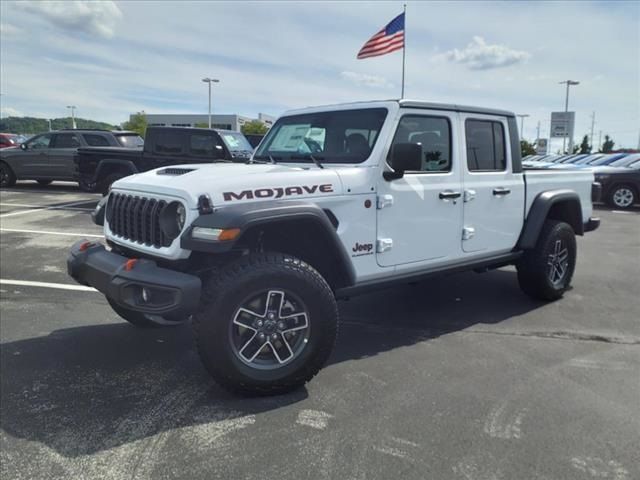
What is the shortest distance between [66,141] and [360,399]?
46.0 ft

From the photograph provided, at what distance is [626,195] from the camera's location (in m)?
13.6

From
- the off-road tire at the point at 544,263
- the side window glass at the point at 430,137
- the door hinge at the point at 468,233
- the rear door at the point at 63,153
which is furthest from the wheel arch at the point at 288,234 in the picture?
the rear door at the point at 63,153

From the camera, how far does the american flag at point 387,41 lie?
12.7 meters

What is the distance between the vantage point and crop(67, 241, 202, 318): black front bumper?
9.51 feet

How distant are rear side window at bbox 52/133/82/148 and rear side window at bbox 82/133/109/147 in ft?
1.73

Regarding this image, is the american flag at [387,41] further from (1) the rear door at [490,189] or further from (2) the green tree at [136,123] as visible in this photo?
(2) the green tree at [136,123]

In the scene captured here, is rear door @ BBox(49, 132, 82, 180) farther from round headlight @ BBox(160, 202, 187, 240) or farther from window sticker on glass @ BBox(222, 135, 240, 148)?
round headlight @ BBox(160, 202, 187, 240)

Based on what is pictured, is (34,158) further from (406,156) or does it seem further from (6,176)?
(406,156)

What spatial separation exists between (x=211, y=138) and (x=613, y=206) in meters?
10.6

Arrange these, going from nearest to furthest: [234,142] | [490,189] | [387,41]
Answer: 1. [490,189]
2. [234,142]
3. [387,41]

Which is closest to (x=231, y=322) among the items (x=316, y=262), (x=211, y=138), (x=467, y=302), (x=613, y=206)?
(x=316, y=262)

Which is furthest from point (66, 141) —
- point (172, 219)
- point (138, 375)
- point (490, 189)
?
point (490, 189)

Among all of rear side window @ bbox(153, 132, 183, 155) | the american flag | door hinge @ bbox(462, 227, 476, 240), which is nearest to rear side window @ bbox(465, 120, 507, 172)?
door hinge @ bbox(462, 227, 476, 240)

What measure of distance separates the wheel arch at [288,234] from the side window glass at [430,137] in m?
1.01
